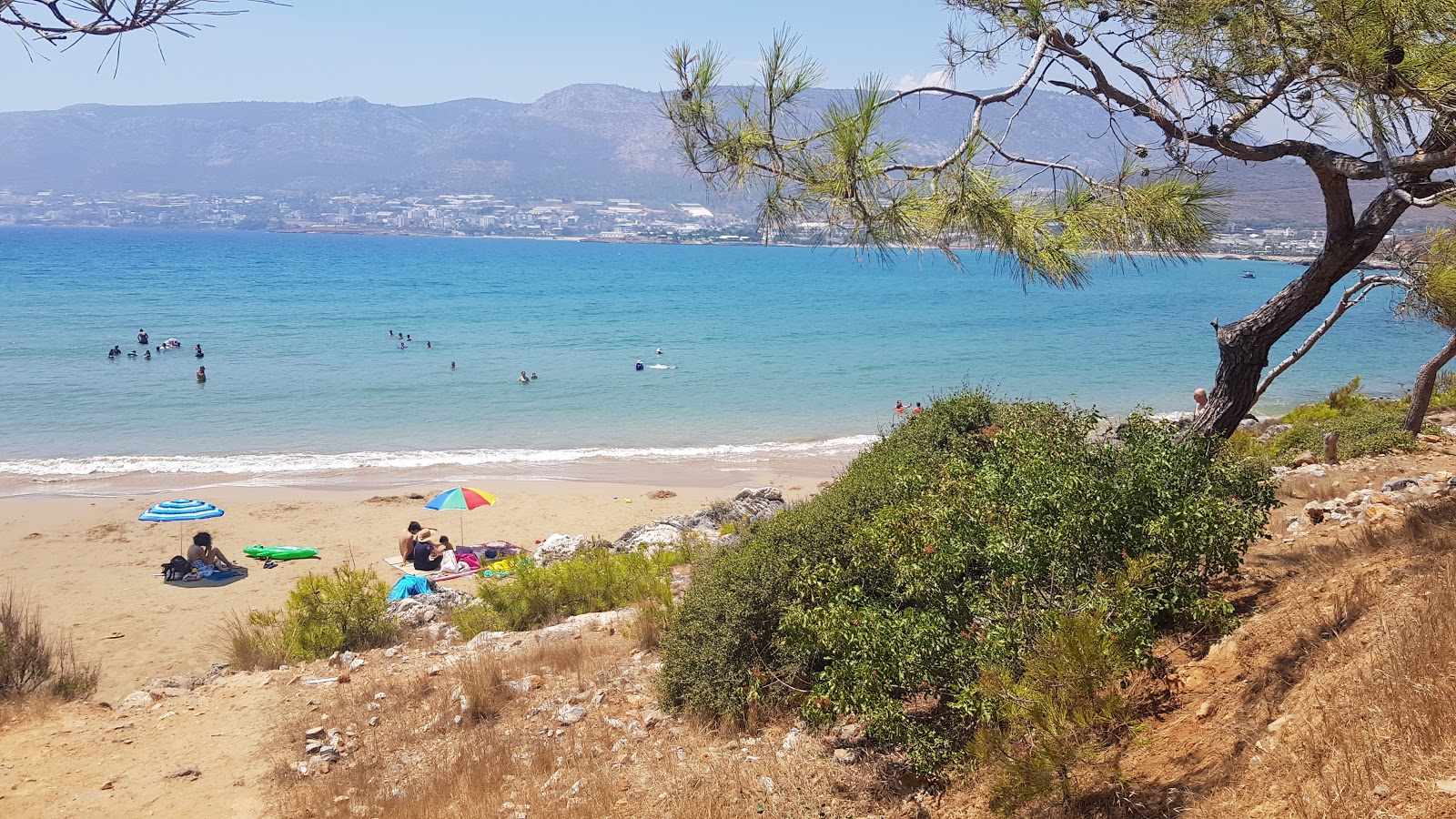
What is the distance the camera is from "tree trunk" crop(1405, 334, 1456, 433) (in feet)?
34.6

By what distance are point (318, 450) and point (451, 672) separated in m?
17.7

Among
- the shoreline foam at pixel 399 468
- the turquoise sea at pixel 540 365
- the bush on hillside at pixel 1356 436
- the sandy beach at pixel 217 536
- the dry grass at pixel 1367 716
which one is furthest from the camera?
the turquoise sea at pixel 540 365

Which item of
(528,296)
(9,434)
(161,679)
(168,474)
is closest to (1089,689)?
(161,679)

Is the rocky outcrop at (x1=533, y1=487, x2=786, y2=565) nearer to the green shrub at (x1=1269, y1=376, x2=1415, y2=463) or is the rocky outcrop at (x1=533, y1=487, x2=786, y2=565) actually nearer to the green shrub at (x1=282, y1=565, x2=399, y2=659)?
the green shrub at (x1=282, y1=565, x2=399, y2=659)

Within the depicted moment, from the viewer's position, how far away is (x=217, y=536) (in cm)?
1689

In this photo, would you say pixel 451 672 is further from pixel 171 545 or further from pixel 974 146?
pixel 171 545

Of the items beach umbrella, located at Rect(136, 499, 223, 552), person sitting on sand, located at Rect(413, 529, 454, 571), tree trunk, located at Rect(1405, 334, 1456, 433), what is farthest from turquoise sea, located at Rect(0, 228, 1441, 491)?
person sitting on sand, located at Rect(413, 529, 454, 571)

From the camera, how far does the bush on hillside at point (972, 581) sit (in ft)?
15.4

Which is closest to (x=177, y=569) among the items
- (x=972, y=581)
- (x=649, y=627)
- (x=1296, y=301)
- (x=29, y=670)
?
(x=29, y=670)

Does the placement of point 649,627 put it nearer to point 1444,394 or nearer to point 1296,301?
point 1296,301

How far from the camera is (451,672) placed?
328 inches

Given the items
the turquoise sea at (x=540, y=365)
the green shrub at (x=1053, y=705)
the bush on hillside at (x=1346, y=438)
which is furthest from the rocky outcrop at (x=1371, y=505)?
the green shrub at (x=1053, y=705)

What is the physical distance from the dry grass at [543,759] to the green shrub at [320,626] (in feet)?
5.30

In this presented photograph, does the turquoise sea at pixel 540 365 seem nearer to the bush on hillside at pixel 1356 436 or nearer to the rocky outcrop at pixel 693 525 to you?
the bush on hillside at pixel 1356 436
